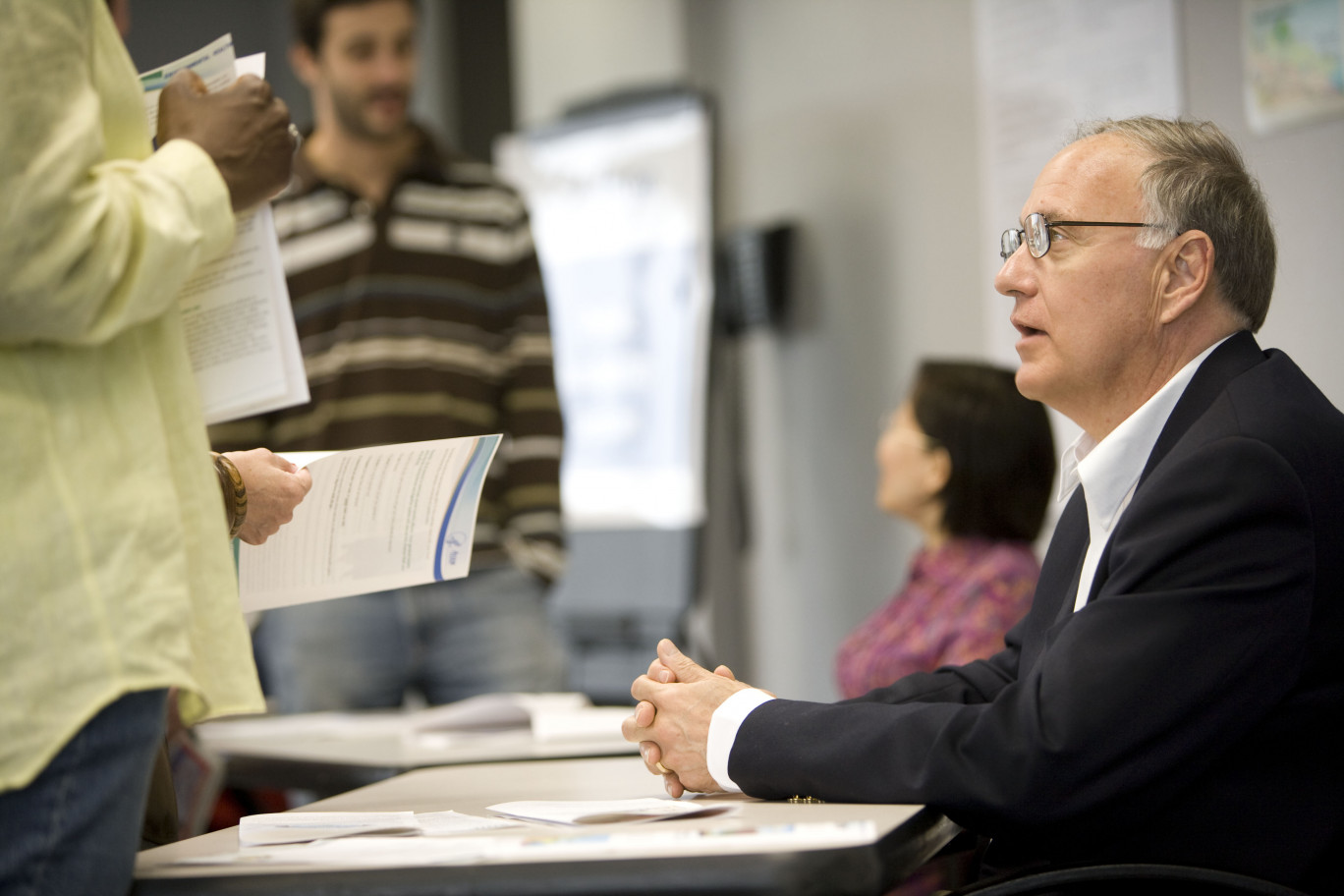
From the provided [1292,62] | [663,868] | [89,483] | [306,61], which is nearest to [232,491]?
[89,483]

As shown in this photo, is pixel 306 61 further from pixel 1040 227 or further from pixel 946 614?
pixel 1040 227

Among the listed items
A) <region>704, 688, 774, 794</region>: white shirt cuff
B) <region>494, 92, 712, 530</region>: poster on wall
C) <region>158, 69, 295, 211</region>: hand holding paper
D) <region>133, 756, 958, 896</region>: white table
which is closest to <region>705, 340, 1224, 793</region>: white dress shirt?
<region>704, 688, 774, 794</region>: white shirt cuff

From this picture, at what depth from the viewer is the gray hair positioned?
1.30 metres

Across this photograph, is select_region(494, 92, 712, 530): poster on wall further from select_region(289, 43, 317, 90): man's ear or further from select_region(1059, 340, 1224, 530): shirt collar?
select_region(1059, 340, 1224, 530): shirt collar

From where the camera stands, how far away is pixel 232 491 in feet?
3.80

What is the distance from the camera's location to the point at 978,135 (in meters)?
3.38

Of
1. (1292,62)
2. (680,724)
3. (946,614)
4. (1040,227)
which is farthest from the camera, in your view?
(946,614)

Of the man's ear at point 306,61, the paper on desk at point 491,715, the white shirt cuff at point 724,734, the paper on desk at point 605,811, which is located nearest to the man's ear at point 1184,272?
the white shirt cuff at point 724,734

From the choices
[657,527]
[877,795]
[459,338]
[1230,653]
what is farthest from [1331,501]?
[657,527]

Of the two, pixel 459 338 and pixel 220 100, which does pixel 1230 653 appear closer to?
pixel 220 100

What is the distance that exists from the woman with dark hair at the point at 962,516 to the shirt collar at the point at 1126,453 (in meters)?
1.19

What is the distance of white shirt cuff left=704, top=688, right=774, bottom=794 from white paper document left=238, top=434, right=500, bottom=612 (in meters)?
0.31

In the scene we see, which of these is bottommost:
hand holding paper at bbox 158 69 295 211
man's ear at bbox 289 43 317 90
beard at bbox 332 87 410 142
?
hand holding paper at bbox 158 69 295 211

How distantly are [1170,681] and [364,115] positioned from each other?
235 centimetres
